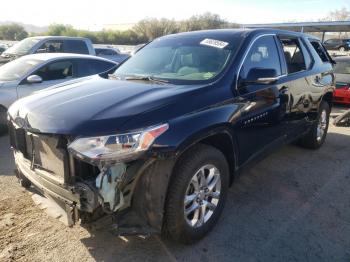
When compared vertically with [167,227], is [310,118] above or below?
above

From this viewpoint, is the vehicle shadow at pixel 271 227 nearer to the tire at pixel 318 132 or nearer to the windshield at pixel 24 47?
the tire at pixel 318 132

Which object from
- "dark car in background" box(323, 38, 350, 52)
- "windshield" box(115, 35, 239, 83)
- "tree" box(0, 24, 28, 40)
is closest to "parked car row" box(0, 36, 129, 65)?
"windshield" box(115, 35, 239, 83)

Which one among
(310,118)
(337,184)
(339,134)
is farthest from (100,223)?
(339,134)

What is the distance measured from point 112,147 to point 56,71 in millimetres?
4945

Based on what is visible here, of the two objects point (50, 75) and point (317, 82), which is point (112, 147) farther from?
point (50, 75)

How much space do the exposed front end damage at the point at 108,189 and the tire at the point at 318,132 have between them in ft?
11.3

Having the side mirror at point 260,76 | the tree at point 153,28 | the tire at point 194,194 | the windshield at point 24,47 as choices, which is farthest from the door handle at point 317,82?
the tree at point 153,28

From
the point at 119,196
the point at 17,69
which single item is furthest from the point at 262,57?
the point at 17,69

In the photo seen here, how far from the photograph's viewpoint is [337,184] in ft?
14.3

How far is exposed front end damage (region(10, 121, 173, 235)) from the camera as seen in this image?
2.40 m

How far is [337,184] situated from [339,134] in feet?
8.98

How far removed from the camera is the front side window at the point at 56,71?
655 centimetres

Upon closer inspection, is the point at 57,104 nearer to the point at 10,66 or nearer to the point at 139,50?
the point at 139,50

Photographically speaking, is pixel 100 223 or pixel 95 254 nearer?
pixel 100 223
